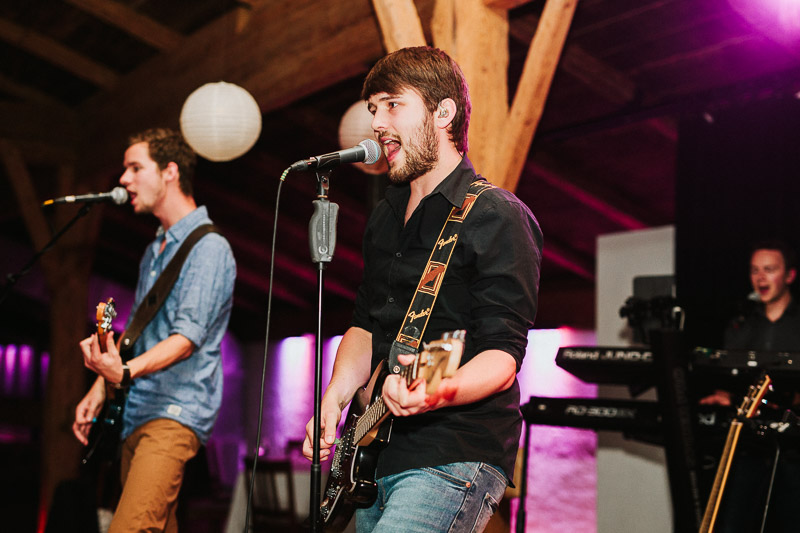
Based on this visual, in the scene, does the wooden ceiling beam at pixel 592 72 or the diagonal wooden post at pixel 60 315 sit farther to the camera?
the diagonal wooden post at pixel 60 315

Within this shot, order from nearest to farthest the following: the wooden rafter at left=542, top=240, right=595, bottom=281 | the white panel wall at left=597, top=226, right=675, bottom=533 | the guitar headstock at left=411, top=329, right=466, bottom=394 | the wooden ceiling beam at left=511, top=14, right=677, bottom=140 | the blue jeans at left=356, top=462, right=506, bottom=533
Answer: the guitar headstock at left=411, top=329, right=466, bottom=394 < the blue jeans at left=356, top=462, right=506, bottom=533 < the white panel wall at left=597, top=226, right=675, bottom=533 < the wooden ceiling beam at left=511, top=14, right=677, bottom=140 < the wooden rafter at left=542, top=240, right=595, bottom=281

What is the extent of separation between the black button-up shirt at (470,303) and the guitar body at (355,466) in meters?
0.03

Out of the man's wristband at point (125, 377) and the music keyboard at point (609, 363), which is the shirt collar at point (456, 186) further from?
the music keyboard at point (609, 363)

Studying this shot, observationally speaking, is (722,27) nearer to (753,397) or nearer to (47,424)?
(753,397)

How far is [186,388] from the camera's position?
269 centimetres

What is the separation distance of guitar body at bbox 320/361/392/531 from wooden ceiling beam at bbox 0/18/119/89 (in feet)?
19.9

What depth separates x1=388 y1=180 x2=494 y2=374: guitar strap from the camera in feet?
5.50

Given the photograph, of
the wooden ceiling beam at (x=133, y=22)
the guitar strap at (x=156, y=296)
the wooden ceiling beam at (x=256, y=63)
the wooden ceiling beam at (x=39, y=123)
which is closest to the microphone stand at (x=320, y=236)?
the guitar strap at (x=156, y=296)

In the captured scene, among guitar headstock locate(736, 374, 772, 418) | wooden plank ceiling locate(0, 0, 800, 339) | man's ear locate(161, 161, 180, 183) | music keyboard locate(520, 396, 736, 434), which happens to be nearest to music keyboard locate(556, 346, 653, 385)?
music keyboard locate(520, 396, 736, 434)

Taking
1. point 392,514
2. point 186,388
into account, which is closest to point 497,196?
point 392,514

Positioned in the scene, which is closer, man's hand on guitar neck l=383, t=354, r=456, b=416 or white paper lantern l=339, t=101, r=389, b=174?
man's hand on guitar neck l=383, t=354, r=456, b=416

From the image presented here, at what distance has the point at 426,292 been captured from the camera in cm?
169

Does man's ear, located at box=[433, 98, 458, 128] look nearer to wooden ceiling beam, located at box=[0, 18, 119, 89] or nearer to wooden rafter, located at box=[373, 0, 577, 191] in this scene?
wooden rafter, located at box=[373, 0, 577, 191]

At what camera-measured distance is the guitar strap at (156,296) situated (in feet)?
9.04
